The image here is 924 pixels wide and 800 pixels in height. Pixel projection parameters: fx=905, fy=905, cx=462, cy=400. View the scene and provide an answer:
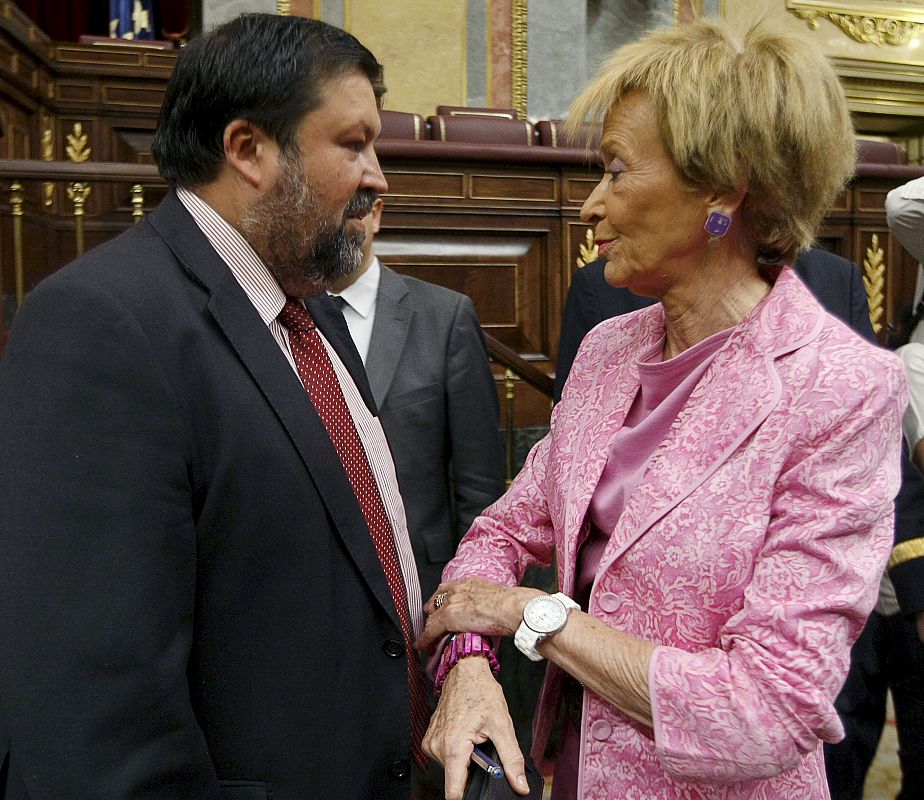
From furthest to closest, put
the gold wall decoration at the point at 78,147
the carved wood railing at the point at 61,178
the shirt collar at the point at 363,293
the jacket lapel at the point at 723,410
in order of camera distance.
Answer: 1. the gold wall decoration at the point at 78,147
2. the carved wood railing at the point at 61,178
3. the shirt collar at the point at 363,293
4. the jacket lapel at the point at 723,410

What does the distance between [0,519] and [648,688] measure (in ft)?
2.48

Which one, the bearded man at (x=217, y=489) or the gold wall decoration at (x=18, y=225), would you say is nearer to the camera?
the bearded man at (x=217, y=489)

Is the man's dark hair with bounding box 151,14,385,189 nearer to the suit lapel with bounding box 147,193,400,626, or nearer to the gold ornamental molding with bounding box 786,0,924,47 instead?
the suit lapel with bounding box 147,193,400,626

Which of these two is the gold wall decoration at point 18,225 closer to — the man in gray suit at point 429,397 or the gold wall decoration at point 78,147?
the man in gray suit at point 429,397

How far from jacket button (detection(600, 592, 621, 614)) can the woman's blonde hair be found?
542 mm

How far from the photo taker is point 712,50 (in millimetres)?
1211

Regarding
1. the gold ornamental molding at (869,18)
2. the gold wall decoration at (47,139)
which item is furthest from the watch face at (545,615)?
the gold ornamental molding at (869,18)

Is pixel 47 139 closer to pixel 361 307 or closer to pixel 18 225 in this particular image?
pixel 18 225

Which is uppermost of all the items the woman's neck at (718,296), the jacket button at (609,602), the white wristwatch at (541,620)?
the woman's neck at (718,296)

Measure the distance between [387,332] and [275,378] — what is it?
1155mm

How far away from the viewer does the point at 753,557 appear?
1.09 metres

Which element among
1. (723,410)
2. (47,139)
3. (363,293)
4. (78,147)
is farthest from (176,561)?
(47,139)

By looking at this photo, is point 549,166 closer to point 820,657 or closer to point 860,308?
point 860,308

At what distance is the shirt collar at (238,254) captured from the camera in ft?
3.87
